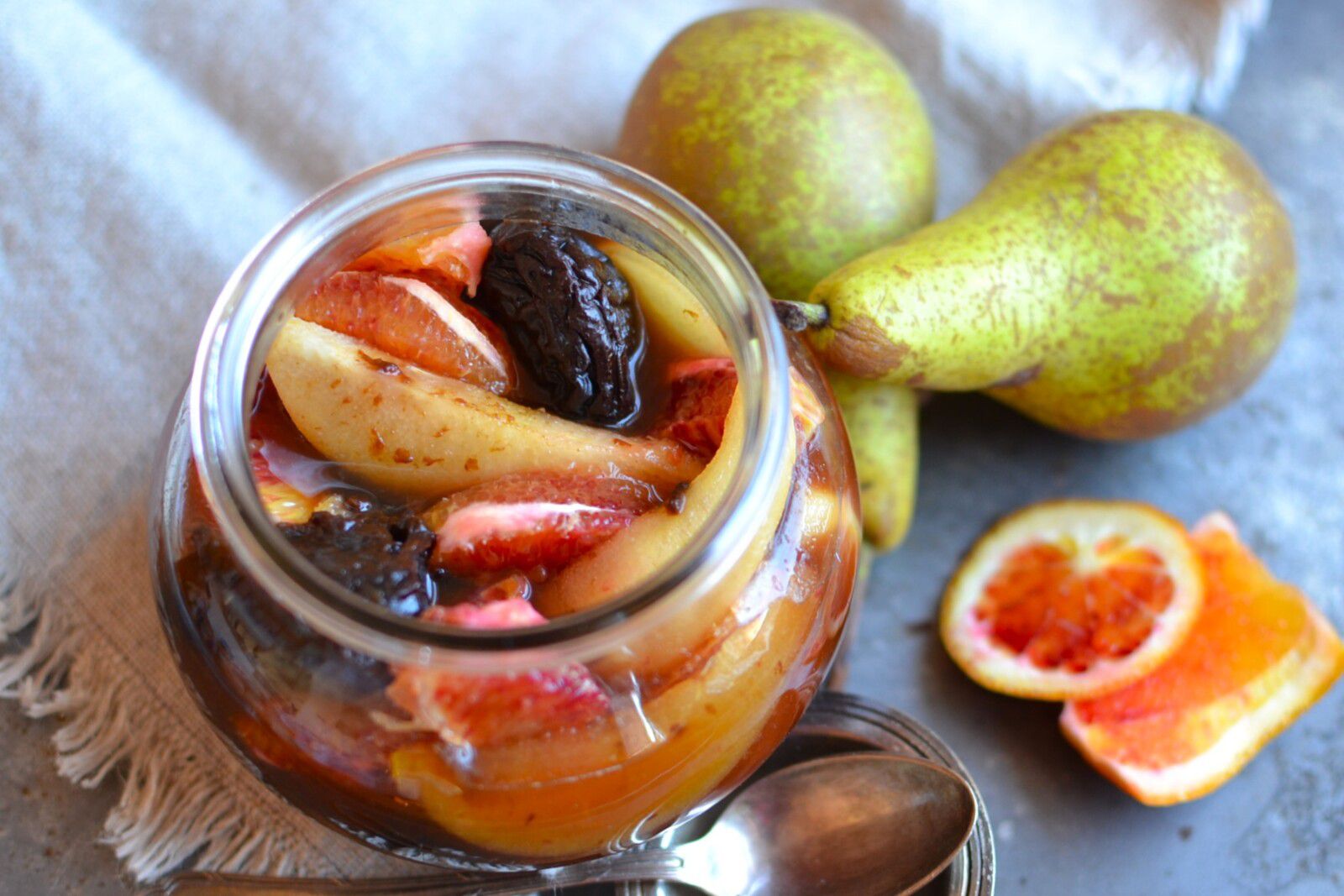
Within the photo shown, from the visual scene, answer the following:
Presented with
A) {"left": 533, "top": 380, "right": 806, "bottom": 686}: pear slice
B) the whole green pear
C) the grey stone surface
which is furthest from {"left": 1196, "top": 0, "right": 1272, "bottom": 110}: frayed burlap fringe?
{"left": 533, "top": 380, "right": 806, "bottom": 686}: pear slice

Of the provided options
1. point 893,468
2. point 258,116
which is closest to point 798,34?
point 893,468

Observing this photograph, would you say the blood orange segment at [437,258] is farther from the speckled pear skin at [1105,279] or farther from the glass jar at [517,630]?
the speckled pear skin at [1105,279]

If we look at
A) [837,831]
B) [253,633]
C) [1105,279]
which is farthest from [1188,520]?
→ [253,633]

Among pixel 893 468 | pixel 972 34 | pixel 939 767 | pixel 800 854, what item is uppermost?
pixel 972 34

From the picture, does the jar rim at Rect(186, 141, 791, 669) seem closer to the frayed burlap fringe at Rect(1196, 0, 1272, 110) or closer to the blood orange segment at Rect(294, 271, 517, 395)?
the blood orange segment at Rect(294, 271, 517, 395)

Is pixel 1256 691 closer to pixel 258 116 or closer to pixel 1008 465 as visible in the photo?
pixel 1008 465

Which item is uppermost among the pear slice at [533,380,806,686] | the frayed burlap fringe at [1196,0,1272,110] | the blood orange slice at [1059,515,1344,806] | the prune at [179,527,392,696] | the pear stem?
the frayed burlap fringe at [1196,0,1272,110]
